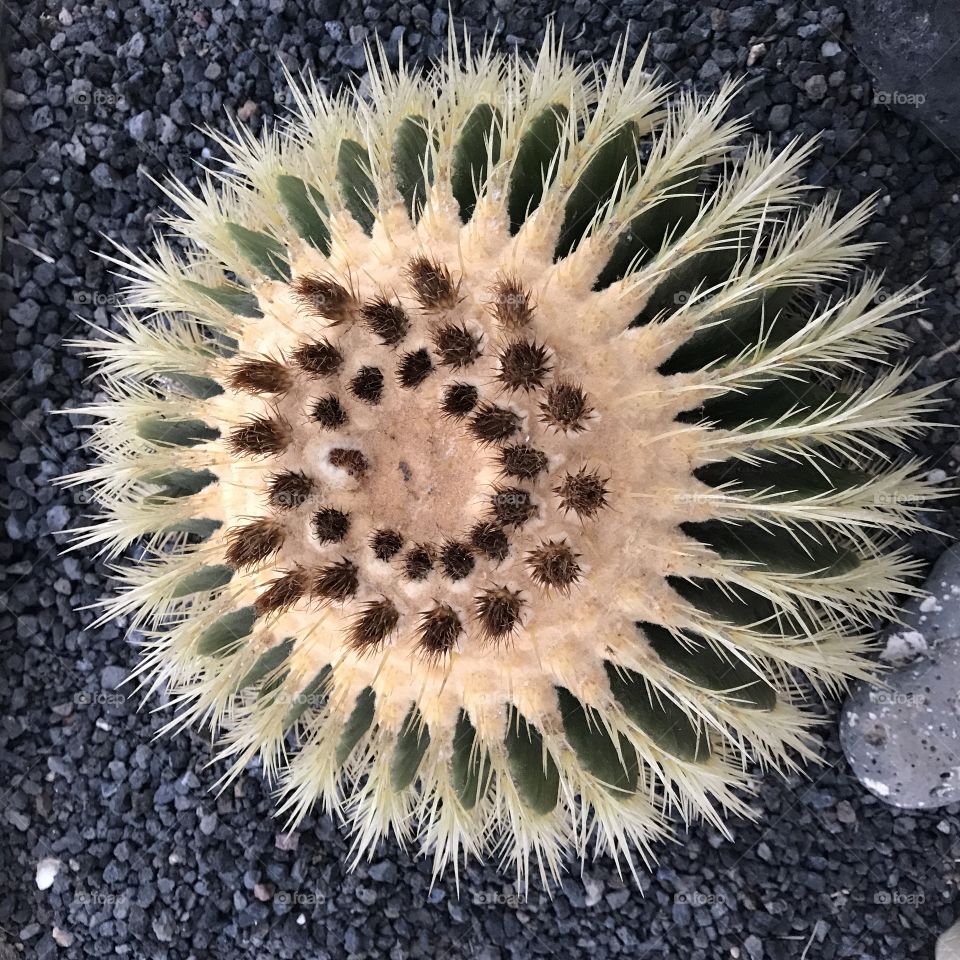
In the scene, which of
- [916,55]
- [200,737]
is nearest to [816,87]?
[916,55]

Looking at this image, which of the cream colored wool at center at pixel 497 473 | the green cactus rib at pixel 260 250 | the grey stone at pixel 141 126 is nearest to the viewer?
the cream colored wool at center at pixel 497 473

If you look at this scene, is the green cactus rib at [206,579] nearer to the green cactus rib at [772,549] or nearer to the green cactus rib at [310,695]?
the green cactus rib at [310,695]

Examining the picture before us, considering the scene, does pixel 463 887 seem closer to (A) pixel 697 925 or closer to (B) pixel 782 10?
(A) pixel 697 925

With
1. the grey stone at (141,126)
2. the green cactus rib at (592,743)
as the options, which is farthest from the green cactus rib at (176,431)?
the grey stone at (141,126)

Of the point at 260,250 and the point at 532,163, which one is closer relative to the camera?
the point at 532,163

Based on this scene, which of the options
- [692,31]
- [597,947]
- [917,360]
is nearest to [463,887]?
[597,947]

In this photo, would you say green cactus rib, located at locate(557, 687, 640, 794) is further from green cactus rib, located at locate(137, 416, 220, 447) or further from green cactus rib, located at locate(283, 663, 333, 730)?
green cactus rib, located at locate(137, 416, 220, 447)

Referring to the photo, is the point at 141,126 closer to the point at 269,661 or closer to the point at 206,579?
the point at 206,579
